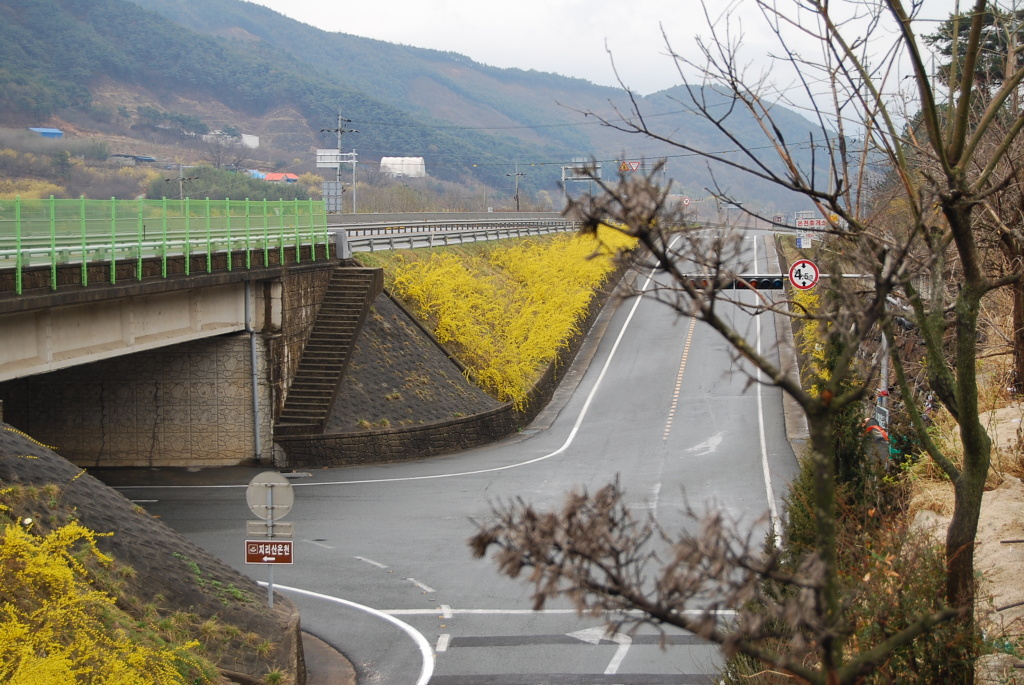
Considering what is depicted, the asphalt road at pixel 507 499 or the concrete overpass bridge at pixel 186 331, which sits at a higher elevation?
the concrete overpass bridge at pixel 186 331

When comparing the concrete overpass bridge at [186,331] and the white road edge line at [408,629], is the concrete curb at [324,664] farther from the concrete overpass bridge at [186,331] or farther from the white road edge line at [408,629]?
the concrete overpass bridge at [186,331]

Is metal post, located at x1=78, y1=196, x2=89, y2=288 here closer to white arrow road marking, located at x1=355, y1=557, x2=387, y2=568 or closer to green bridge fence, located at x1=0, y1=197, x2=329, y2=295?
green bridge fence, located at x1=0, y1=197, x2=329, y2=295

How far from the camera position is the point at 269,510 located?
13.0m

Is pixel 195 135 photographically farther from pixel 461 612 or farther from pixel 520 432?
pixel 461 612

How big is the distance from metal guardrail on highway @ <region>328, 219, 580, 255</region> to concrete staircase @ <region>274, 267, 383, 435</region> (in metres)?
1.54

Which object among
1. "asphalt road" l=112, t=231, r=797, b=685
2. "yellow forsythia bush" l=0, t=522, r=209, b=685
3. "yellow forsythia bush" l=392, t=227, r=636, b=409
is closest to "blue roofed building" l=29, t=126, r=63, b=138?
"yellow forsythia bush" l=392, t=227, r=636, b=409

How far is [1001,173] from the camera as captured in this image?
1398 centimetres

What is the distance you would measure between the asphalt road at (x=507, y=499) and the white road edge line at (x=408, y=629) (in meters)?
0.03

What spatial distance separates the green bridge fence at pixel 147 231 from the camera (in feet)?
59.8

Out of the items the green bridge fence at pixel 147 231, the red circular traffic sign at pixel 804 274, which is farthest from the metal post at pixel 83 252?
the red circular traffic sign at pixel 804 274

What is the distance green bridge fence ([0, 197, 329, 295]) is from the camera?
59.8 ft

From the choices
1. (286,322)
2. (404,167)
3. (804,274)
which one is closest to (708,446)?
(804,274)

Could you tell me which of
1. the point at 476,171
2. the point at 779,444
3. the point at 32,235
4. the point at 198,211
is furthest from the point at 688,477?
the point at 476,171

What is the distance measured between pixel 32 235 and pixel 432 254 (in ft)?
72.6
